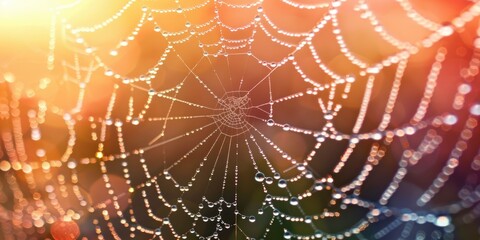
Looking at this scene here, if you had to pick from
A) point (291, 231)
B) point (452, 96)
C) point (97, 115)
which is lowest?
point (291, 231)

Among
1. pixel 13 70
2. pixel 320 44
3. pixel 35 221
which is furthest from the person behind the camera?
pixel 320 44

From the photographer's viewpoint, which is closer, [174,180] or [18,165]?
[18,165]

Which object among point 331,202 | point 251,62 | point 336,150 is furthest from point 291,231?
point 251,62

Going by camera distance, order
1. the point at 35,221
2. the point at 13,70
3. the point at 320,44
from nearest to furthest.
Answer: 1. the point at 13,70
2. the point at 35,221
3. the point at 320,44

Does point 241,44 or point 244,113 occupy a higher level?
point 241,44

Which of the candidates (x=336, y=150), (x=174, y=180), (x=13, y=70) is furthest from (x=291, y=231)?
(x=13, y=70)

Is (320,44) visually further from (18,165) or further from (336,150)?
(18,165)
